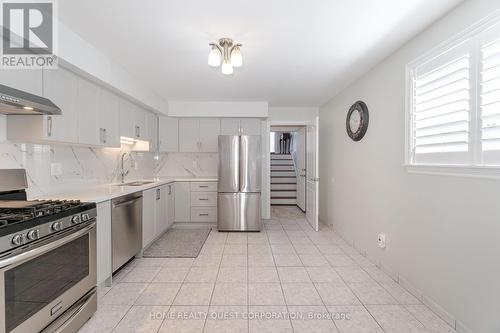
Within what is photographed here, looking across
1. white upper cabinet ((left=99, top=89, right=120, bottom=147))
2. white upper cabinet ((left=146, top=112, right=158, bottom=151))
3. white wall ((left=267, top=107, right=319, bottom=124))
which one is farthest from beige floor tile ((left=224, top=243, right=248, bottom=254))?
white wall ((left=267, top=107, right=319, bottom=124))

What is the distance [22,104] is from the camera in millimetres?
1720

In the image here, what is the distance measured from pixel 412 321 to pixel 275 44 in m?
2.66

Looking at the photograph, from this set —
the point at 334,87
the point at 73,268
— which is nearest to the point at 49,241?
the point at 73,268

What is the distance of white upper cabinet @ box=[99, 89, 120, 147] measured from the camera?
2.95 m

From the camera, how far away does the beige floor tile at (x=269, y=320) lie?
188 cm

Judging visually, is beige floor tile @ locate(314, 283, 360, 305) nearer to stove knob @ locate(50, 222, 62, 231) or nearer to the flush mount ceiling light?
stove knob @ locate(50, 222, 62, 231)

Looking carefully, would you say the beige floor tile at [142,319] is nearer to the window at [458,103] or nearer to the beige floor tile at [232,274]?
the beige floor tile at [232,274]

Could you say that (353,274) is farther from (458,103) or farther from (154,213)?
(154,213)

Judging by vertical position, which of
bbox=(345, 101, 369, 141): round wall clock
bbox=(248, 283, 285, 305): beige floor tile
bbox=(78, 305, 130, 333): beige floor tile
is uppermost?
bbox=(345, 101, 369, 141): round wall clock

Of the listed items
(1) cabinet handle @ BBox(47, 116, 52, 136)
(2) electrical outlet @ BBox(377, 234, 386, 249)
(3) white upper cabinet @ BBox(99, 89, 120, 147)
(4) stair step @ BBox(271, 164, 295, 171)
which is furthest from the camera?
(4) stair step @ BBox(271, 164, 295, 171)

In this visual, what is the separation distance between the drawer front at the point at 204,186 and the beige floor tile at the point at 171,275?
6.42 feet

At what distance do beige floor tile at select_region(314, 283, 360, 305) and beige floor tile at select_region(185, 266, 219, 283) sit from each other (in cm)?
109

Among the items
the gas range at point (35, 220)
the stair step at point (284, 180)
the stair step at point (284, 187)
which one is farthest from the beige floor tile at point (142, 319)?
the stair step at point (284, 180)

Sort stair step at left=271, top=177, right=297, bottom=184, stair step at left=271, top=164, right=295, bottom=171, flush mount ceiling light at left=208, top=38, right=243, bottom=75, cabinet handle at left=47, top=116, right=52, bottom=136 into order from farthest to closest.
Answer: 1. stair step at left=271, top=164, right=295, bottom=171
2. stair step at left=271, top=177, right=297, bottom=184
3. flush mount ceiling light at left=208, top=38, right=243, bottom=75
4. cabinet handle at left=47, top=116, right=52, bottom=136
